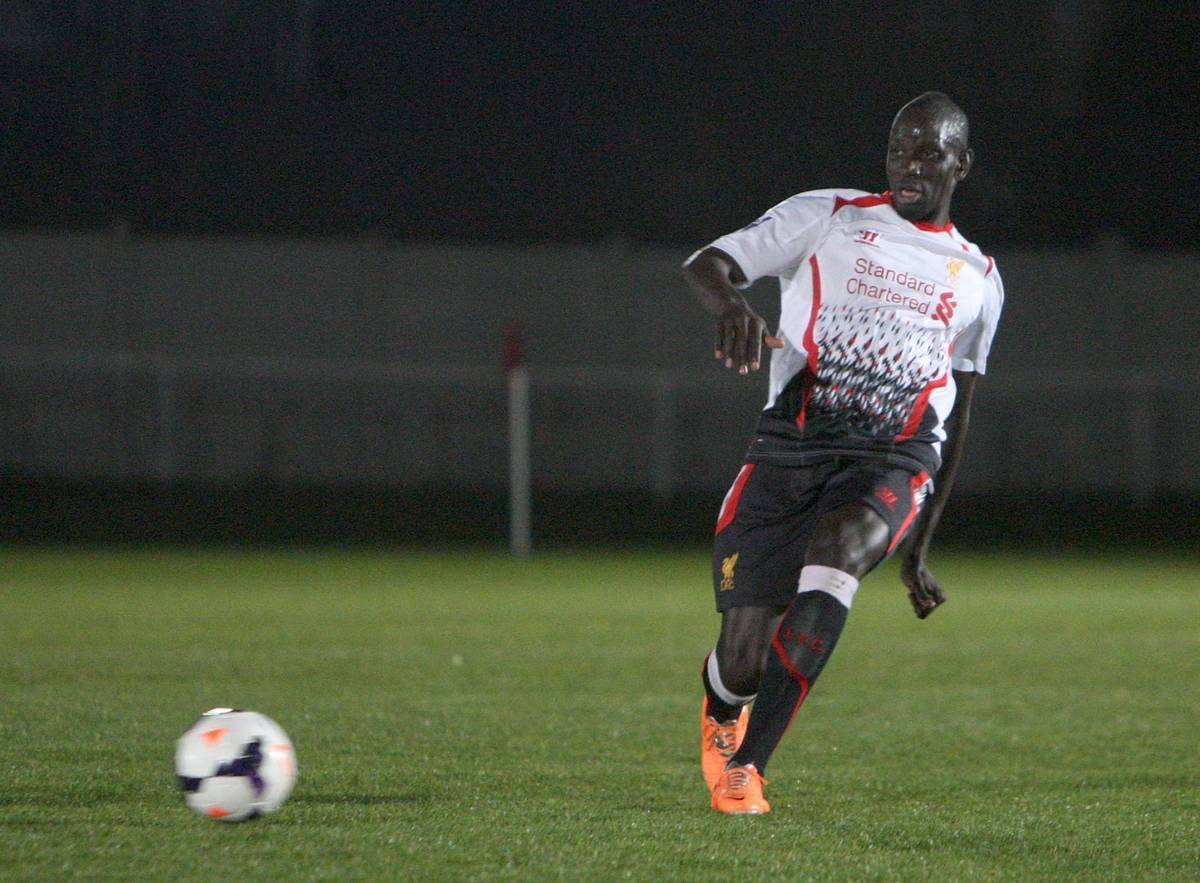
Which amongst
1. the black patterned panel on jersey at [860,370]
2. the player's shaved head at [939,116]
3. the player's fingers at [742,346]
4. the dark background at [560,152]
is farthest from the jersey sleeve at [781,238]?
the dark background at [560,152]

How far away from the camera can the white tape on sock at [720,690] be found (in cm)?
617

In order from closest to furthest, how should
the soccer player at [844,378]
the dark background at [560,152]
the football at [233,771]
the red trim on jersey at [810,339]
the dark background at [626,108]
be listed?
the football at [233,771], the soccer player at [844,378], the red trim on jersey at [810,339], the dark background at [560,152], the dark background at [626,108]

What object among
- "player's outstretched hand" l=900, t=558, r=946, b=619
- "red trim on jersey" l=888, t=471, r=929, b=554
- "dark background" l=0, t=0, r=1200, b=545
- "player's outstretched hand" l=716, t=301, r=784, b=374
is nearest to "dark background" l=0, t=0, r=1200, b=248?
"dark background" l=0, t=0, r=1200, b=545

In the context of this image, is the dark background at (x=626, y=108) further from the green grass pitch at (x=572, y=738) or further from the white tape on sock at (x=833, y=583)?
the white tape on sock at (x=833, y=583)

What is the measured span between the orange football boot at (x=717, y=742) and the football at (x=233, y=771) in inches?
60.4

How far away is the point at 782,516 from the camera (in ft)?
19.4

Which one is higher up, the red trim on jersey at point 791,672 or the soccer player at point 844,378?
the soccer player at point 844,378

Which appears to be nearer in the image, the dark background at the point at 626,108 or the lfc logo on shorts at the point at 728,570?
the lfc logo on shorts at the point at 728,570

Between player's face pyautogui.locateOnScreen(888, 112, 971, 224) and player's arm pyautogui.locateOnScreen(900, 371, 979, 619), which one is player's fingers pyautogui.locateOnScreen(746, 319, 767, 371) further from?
player's arm pyautogui.locateOnScreen(900, 371, 979, 619)

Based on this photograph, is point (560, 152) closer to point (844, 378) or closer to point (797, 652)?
point (844, 378)

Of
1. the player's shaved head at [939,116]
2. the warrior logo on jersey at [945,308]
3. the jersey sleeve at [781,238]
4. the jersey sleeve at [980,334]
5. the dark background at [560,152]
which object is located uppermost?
the player's shaved head at [939,116]

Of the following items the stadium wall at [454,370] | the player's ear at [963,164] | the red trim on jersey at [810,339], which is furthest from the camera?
the stadium wall at [454,370]

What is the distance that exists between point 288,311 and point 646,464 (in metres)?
6.46

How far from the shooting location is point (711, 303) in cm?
550
